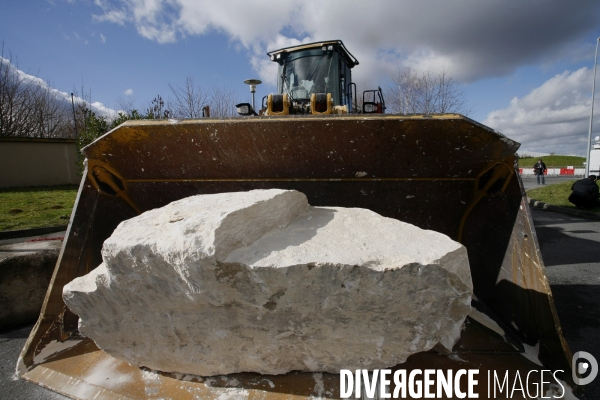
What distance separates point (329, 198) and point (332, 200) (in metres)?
0.03

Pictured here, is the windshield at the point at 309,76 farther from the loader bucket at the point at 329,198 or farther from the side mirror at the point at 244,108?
the loader bucket at the point at 329,198

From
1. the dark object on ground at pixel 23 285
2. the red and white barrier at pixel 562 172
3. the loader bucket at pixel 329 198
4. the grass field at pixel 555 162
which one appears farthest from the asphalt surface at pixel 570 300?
the grass field at pixel 555 162

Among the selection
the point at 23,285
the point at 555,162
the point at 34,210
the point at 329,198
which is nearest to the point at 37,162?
the point at 34,210

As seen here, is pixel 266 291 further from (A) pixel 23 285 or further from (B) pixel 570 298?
(B) pixel 570 298

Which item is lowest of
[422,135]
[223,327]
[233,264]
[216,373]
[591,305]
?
[591,305]

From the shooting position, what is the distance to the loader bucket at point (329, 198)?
1823mm

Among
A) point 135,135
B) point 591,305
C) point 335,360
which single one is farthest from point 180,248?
point 591,305

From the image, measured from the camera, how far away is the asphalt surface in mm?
2025

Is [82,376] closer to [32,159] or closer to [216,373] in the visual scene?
[216,373]

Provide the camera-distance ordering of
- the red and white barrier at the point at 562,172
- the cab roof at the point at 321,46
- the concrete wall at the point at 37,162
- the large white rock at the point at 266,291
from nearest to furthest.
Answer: the large white rock at the point at 266,291 → the cab roof at the point at 321,46 → the concrete wall at the point at 37,162 → the red and white barrier at the point at 562,172

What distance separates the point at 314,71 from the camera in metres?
4.94

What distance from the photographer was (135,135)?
7.63ft

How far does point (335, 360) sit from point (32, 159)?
56.2 ft

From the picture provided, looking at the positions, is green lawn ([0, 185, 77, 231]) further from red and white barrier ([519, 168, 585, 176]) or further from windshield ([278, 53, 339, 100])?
red and white barrier ([519, 168, 585, 176])
